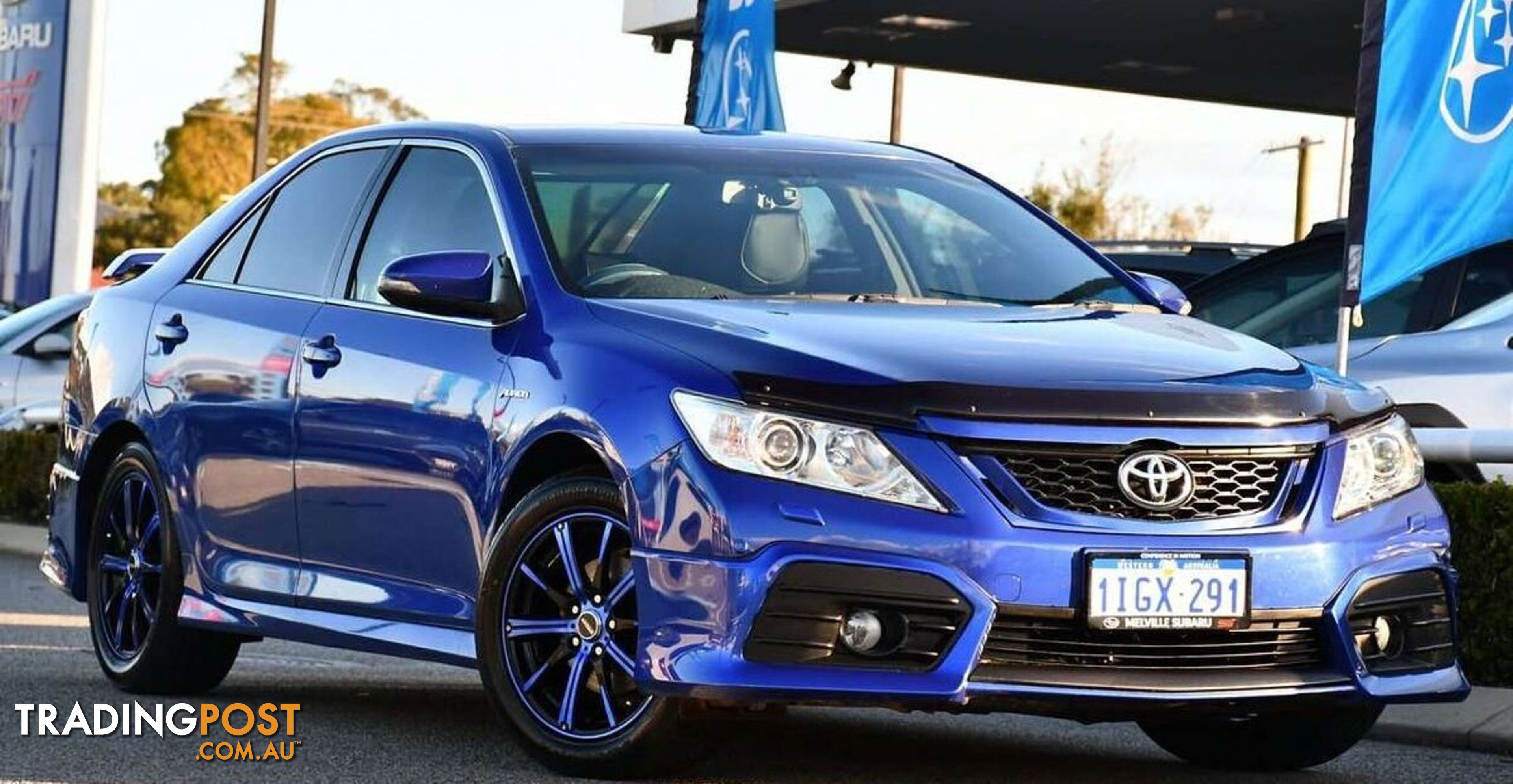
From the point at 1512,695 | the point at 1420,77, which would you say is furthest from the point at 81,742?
the point at 1420,77

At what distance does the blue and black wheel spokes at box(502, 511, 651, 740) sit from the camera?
6.06m

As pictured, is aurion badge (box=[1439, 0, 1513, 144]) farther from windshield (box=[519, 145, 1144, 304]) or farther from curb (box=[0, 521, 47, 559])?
curb (box=[0, 521, 47, 559])

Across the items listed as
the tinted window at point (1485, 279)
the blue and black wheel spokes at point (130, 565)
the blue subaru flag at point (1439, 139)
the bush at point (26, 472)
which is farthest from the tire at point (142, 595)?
the bush at point (26, 472)

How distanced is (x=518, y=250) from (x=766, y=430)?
1321 mm

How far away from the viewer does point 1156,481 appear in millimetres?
5770

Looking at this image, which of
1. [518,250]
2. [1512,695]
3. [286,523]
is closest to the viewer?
[518,250]

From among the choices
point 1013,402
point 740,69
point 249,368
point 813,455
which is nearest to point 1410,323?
point 249,368

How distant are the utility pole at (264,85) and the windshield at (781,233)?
1174 inches

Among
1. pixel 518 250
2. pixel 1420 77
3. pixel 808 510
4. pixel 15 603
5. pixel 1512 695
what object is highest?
pixel 1420 77

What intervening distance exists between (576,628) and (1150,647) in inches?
50.1

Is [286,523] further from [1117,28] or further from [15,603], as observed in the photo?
[1117,28]

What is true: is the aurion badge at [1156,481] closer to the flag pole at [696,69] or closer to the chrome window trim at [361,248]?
the chrome window trim at [361,248]

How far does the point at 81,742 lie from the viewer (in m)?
6.93

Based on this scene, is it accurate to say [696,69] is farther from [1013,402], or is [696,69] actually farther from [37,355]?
[1013,402]
